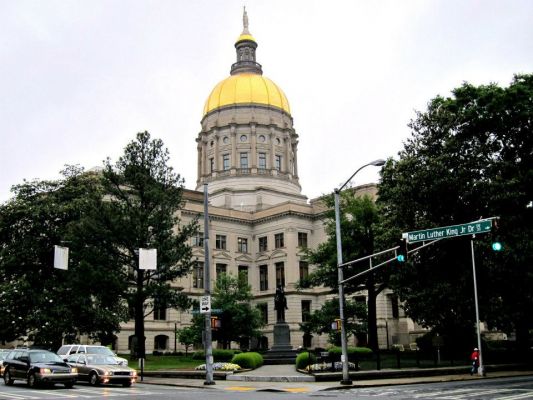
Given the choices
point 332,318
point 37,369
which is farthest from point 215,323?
point 332,318

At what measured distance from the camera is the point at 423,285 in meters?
43.2

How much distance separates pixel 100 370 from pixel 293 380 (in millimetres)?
9564

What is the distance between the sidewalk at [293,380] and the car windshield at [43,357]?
259 inches

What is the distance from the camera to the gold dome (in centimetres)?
10031

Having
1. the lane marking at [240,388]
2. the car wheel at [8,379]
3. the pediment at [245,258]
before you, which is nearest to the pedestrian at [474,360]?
the lane marking at [240,388]

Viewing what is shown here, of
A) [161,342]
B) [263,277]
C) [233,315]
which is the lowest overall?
[161,342]

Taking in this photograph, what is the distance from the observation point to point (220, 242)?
86125 millimetres

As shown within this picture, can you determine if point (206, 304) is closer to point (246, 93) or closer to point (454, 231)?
point (454, 231)

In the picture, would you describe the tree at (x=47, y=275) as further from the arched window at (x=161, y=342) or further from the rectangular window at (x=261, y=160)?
the rectangular window at (x=261, y=160)

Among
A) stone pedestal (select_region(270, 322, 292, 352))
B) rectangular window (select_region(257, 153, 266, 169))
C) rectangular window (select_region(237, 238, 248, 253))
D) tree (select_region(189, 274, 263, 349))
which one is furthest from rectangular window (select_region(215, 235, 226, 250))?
stone pedestal (select_region(270, 322, 292, 352))

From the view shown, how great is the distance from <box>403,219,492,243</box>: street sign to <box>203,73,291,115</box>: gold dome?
245 feet

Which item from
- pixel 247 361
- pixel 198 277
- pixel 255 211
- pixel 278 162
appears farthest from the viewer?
pixel 278 162

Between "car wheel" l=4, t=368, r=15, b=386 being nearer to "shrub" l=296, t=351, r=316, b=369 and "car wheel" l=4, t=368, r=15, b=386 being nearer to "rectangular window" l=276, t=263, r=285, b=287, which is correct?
"shrub" l=296, t=351, r=316, b=369

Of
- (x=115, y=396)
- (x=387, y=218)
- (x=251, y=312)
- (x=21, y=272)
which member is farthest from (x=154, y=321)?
(x=115, y=396)
